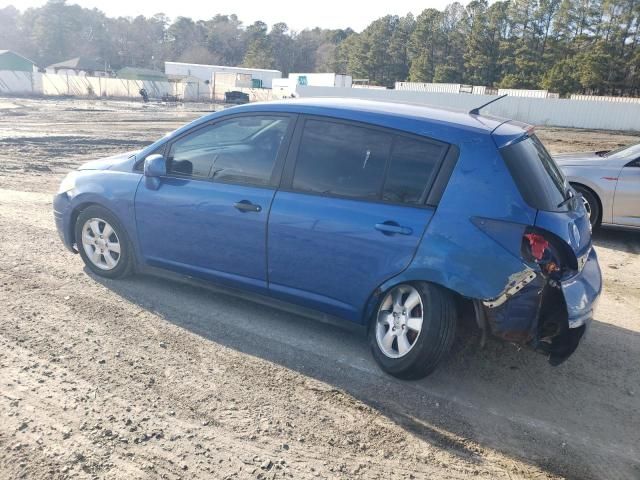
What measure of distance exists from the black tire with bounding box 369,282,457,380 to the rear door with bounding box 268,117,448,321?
0.27 meters

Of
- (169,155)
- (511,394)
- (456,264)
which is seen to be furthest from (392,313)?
(169,155)

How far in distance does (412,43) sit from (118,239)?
79.8m

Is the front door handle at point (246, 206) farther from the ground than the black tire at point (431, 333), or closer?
farther from the ground

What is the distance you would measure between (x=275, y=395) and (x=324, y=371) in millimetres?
469

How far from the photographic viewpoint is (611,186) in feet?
25.2

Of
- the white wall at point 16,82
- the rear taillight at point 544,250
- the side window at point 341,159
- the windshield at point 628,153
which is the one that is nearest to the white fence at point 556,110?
the white wall at point 16,82

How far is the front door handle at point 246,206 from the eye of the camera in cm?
422

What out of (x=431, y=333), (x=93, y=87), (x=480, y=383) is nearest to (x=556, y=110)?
(x=480, y=383)

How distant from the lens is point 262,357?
4020 mm

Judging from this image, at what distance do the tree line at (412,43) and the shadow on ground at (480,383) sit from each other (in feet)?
184

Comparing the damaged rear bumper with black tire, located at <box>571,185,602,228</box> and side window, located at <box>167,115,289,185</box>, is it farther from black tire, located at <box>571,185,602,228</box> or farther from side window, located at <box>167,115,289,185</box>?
black tire, located at <box>571,185,602,228</box>

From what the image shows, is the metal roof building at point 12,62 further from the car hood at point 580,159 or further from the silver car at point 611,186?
the silver car at point 611,186

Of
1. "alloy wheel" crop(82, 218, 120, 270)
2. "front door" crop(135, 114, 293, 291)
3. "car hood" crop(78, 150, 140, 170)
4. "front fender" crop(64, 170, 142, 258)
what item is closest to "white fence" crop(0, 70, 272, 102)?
"car hood" crop(78, 150, 140, 170)

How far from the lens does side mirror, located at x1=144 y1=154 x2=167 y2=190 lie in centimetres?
469
